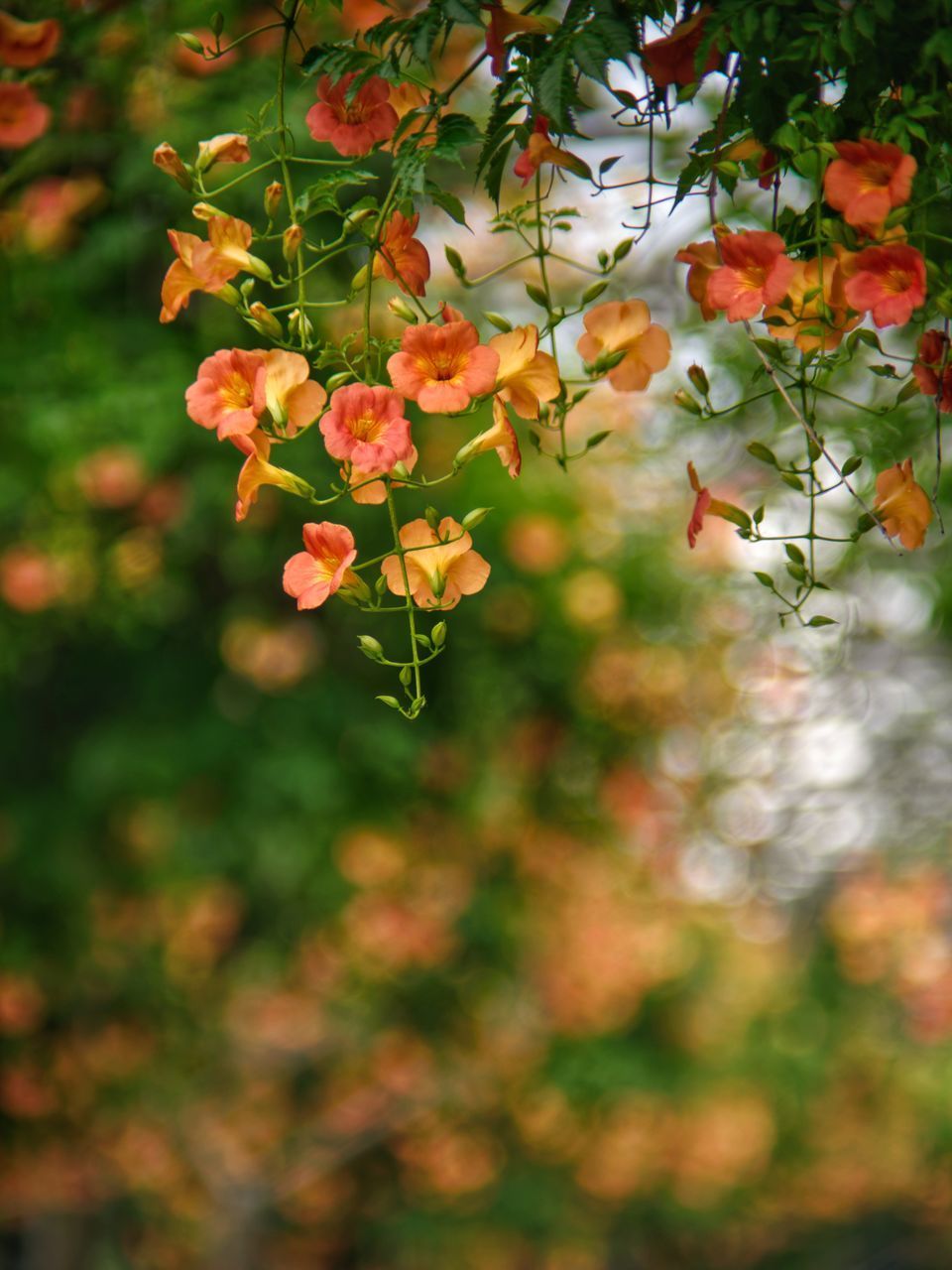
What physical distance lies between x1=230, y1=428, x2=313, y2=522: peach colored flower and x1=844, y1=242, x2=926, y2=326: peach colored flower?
18.4 inches

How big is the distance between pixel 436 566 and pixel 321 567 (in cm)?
10

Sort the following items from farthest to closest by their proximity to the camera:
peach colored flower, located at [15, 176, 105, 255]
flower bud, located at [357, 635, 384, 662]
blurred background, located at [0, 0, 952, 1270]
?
blurred background, located at [0, 0, 952, 1270] < peach colored flower, located at [15, 176, 105, 255] < flower bud, located at [357, 635, 384, 662]

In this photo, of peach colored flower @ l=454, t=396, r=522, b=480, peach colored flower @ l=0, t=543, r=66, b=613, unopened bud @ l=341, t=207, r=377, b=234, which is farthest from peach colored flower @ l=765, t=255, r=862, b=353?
peach colored flower @ l=0, t=543, r=66, b=613

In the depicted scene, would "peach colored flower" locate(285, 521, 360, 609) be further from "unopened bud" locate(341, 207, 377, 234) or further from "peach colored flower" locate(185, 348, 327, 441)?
"unopened bud" locate(341, 207, 377, 234)

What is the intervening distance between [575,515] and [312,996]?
4608 millimetres

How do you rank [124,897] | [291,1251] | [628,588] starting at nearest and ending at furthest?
[628,588] → [124,897] → [291,1251]

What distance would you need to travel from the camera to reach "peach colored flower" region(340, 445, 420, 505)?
112cm

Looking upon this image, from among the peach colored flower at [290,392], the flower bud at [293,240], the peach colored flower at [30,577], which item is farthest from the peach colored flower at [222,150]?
the peach colored flower at [30,577]

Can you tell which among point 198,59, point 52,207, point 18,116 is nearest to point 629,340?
point 18,116

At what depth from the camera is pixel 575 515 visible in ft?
16.2

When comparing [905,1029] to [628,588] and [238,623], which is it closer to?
[628,588]

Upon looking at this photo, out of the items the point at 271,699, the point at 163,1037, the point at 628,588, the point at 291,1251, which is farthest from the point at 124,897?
the point at 291,1251

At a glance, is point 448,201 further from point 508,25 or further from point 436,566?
point 436,566

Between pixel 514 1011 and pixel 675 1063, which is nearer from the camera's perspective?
pixel 514 1011
